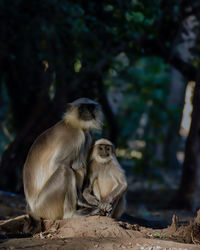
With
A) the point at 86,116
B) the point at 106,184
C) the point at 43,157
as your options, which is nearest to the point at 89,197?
the point at 106,184

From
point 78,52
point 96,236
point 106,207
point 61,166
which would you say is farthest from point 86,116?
point 78,52

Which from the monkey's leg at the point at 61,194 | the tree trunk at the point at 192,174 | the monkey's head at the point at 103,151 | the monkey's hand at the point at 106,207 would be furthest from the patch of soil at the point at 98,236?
the tree trunk at the point at 192,174

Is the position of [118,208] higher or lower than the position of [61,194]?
lower

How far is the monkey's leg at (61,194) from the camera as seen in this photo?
4258 millimetres

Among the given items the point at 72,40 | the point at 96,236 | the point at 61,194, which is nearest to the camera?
the point at 96,236

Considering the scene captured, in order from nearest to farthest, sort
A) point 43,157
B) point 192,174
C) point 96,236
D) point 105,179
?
point 96,236
point 43,157
point 105,179
point 192,174

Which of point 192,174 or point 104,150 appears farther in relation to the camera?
point 192,174

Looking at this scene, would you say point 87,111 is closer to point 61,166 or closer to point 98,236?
point 61,166

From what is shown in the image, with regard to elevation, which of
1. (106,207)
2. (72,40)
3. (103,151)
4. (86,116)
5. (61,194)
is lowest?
(106,207)

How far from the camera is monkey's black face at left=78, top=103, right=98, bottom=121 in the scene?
Result: 14.7ft

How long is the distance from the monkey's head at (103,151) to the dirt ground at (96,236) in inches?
30.8

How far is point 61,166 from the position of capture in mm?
4305

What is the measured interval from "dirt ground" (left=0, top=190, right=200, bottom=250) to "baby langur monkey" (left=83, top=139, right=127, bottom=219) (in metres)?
0.50

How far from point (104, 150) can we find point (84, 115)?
422 millimetres
